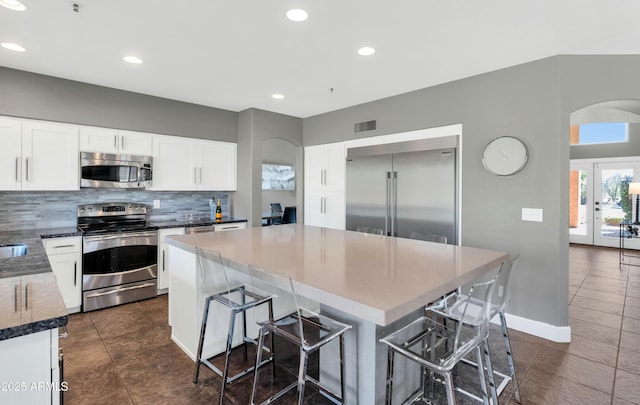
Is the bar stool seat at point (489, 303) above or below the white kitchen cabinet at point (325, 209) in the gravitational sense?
below

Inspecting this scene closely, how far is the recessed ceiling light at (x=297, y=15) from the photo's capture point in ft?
7.41

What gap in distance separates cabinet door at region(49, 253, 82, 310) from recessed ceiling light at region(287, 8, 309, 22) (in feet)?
10.6

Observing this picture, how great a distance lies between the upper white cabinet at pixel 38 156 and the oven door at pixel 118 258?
732 mm

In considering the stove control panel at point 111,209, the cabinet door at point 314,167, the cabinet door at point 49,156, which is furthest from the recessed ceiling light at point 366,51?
the stove control panel at point 111,209

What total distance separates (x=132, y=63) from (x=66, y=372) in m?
2.70

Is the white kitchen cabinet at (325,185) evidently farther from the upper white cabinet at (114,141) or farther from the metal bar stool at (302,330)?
the metal bar stool at (302,330)

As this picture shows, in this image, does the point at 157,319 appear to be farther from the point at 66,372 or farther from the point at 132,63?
the point at 132,63

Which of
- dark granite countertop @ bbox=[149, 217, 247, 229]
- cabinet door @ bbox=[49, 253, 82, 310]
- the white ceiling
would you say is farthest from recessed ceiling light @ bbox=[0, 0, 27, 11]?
dark granite countertop @ bbox=[149, 217, 247, 229]

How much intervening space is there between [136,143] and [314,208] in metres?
2.63

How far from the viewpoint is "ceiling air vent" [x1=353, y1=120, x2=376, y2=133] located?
443cm

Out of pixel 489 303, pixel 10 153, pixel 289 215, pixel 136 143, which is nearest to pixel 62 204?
pixel 10 153

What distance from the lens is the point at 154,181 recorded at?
4254mm

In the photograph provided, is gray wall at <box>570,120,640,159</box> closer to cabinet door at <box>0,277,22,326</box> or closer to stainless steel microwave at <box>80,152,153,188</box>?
stainless steel microwave at <box>80,152,153,188</box>

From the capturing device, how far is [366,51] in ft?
9.43
